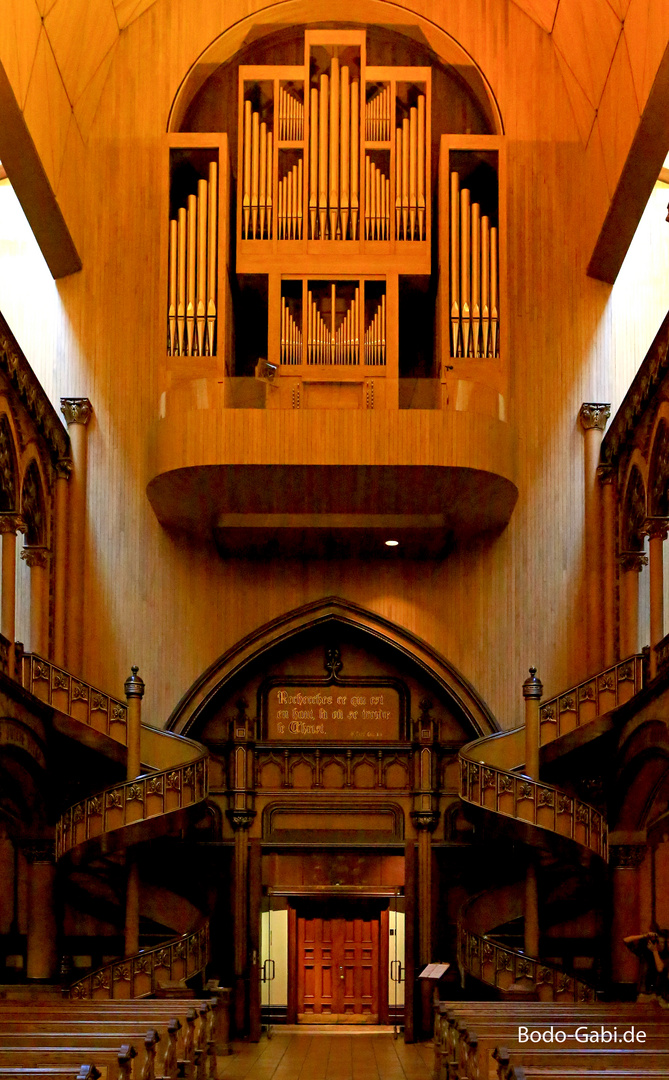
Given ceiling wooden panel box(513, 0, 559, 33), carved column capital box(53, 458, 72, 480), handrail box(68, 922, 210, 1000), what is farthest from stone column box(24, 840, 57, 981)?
ceiling wooden panel box(513, 0, 559, 33)

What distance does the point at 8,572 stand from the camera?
15.9m

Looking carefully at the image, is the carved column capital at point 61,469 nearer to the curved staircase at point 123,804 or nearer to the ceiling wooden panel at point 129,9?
the curved staircase at point 123,804

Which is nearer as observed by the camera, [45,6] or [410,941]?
[45,6]

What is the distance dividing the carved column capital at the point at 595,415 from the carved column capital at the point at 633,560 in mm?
1846

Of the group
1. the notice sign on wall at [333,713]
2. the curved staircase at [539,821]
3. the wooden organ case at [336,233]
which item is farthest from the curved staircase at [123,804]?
the wooden organ case at [336,233]

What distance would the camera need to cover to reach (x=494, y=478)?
16844mm

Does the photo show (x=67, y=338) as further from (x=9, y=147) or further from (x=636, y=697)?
(x=636, y=697)

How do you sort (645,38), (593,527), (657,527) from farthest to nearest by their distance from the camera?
1. (593,527)
2. (657,527)
3. (645,38)

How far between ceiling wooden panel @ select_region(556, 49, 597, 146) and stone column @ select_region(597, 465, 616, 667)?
468 cm

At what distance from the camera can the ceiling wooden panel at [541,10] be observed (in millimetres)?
19016

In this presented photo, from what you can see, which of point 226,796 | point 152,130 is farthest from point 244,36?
point 226,796

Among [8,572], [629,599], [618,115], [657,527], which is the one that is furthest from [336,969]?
[618,115]

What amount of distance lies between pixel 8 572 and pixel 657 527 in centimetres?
731

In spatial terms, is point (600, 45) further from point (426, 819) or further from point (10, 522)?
point (426, 819)
